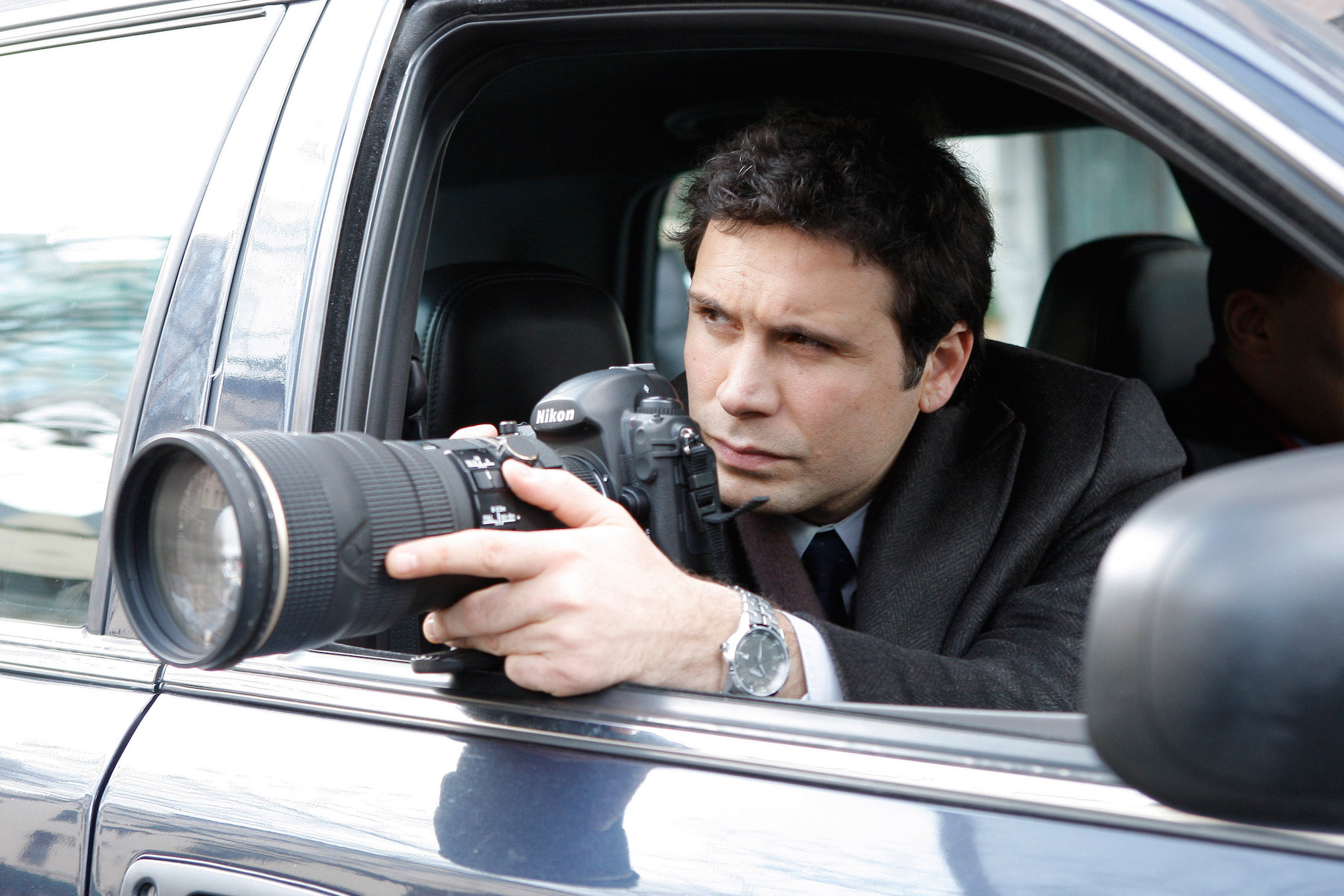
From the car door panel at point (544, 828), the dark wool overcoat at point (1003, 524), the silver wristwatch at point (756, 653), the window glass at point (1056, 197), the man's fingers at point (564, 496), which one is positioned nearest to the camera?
the car door panel at point (544, 828)

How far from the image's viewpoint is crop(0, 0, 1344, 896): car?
0.57 m

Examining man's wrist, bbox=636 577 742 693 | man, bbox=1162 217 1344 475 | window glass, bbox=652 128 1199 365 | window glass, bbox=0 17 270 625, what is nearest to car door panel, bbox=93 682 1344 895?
man's wrist, bbox=636 577 742 693

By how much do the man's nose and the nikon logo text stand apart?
1.23 ft

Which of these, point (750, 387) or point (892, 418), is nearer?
point (750, 387)

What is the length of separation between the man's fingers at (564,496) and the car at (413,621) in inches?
5.8

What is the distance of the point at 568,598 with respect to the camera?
38.0 inches

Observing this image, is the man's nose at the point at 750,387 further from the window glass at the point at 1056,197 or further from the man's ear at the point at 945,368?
the window glass at the point at 1056,197

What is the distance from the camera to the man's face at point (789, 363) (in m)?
1.57

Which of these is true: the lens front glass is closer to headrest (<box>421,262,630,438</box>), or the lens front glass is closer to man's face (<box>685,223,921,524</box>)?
man's face (<box>685,223,921,524</box>)

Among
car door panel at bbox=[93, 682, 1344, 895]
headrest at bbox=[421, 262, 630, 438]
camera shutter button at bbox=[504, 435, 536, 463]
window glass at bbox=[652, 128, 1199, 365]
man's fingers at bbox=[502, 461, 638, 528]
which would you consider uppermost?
window glass at bbox=[652, 128, 1199, 365]

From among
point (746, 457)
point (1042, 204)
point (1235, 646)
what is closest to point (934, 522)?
point (746, 457)

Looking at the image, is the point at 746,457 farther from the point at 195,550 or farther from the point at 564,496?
the point at 195,550

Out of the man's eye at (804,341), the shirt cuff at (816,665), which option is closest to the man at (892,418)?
the man's eye at (804,341)

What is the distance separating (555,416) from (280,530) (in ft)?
1.41
